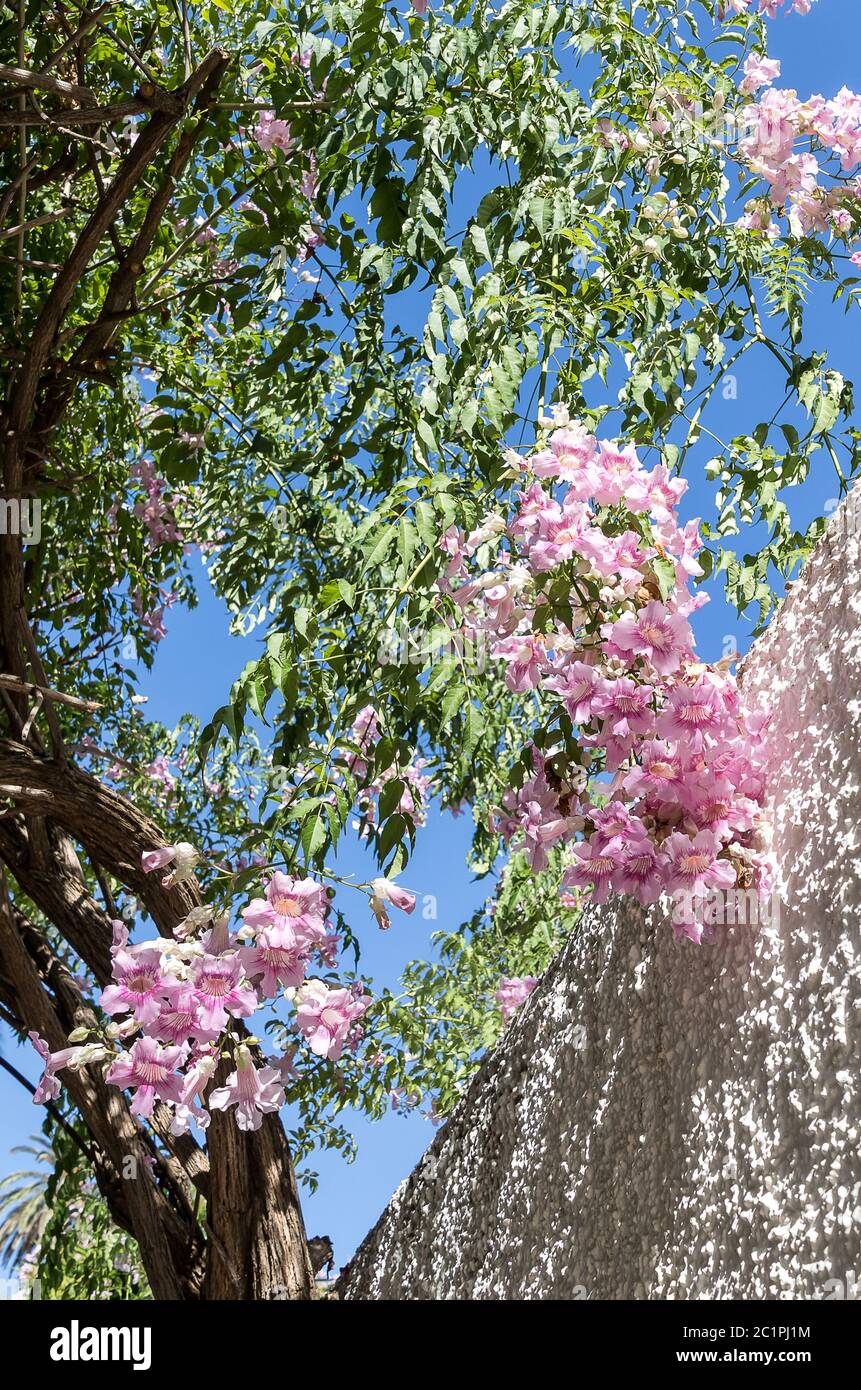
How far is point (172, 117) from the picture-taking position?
2.48 meters

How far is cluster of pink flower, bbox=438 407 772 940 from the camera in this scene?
4.38 ft

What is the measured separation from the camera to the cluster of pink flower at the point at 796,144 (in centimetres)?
233

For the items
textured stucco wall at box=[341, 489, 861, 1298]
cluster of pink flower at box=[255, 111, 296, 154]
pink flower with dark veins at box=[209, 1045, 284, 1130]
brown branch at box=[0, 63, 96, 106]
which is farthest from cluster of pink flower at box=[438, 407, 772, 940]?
cluster of pink flower at box=[255, 111, 296, 154]

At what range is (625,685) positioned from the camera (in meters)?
1.34

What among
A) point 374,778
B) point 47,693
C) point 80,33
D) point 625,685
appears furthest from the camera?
point 80,33

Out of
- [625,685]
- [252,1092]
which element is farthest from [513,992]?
[625,685]

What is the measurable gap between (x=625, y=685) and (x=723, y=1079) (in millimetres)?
451

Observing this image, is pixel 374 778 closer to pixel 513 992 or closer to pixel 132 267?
pixel 132 267

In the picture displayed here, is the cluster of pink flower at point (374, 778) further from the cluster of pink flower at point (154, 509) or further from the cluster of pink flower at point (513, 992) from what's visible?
the cluster of pink flower at point (154, 509)

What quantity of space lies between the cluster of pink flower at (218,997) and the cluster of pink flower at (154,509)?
2750 mm

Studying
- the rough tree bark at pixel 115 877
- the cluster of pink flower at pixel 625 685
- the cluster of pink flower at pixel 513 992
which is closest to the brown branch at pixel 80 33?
the rough tree bark at pixel 115 877
